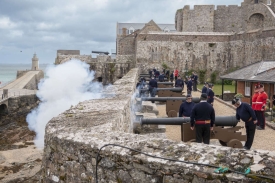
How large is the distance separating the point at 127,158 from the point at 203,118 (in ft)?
11.3

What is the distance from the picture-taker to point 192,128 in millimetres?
6668

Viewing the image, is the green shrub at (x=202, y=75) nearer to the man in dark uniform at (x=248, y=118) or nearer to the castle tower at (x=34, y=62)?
the man in dark uniform at (x=248, y=118)

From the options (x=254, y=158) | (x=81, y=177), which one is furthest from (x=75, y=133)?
(x=254, y=158)

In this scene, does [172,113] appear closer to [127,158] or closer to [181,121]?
[181,121]

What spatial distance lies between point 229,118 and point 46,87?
A: 2253 centimetres

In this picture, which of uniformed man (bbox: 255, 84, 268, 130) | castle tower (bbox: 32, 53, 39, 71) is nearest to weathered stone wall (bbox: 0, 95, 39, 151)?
uniformed man (bbox: 255, 84, 268, 130)

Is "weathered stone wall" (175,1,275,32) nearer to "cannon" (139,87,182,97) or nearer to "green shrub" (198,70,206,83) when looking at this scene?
"green shrub" (198,70,206,83)

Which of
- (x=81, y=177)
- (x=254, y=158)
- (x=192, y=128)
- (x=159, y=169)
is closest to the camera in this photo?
(x=254, y=158)

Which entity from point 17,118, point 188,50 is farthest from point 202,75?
point 17,118

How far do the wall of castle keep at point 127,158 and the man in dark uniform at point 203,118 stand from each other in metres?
2.12

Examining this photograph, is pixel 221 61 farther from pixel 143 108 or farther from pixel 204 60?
pixel 143 108

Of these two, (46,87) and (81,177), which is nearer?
(81,177)

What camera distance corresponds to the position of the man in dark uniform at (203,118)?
639 cm

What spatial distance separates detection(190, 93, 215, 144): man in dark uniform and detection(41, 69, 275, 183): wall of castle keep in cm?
212
